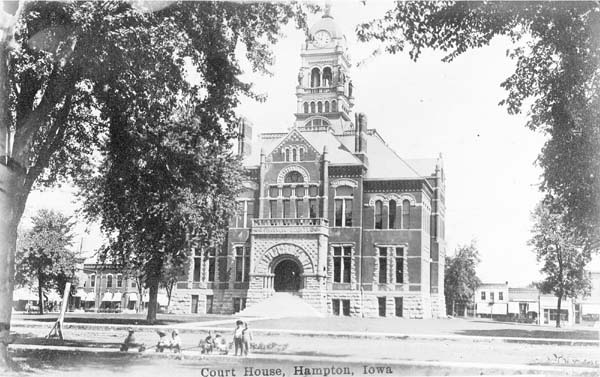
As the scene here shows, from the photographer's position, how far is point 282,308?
44.6 metres

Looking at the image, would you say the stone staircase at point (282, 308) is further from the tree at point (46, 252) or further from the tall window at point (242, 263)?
the tree at point (46, 252)

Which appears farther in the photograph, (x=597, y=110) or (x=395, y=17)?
(x=597, y=110)

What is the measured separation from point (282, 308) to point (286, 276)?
3711mm

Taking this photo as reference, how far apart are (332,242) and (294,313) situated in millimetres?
6738

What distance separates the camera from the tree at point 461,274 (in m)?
72.3

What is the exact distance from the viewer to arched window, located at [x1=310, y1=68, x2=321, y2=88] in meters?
69.6

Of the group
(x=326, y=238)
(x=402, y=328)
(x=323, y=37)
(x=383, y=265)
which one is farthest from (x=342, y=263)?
(x=323, y=37)

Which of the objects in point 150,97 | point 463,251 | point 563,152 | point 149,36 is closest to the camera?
point 149,36

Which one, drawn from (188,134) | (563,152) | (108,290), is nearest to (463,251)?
(108,290)

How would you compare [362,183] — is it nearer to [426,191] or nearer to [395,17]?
[426,191]

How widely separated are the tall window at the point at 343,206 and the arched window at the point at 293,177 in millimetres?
2999

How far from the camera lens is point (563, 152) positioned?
64.5 ft

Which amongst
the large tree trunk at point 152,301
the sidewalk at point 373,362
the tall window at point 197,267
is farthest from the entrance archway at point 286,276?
the sidewalk at point 373,362

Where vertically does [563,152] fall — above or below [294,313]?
above
